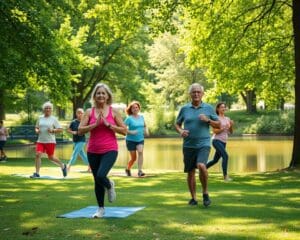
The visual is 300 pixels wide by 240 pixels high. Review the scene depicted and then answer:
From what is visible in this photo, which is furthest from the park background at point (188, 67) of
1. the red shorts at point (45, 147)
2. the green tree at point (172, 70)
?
the green tree at point (172, 70)

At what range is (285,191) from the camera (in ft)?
40.1

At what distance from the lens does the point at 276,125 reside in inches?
2064

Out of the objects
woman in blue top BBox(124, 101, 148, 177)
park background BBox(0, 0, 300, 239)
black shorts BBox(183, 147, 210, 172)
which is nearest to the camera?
park background BBox(0, 0, 300, 239)

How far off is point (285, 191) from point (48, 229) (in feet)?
21.2

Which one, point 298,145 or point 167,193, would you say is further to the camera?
point 298,145

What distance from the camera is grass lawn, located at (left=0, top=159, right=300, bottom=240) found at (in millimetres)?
7262

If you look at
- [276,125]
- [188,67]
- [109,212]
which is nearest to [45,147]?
[109,212]

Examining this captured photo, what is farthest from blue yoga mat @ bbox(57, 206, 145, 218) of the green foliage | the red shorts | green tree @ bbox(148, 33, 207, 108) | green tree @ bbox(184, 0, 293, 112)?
green tree @ bbox(148, 33, 207, 108)

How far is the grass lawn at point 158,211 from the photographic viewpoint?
23.8ft

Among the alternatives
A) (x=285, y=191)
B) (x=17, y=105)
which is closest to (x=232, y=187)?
(x=285, y=191)

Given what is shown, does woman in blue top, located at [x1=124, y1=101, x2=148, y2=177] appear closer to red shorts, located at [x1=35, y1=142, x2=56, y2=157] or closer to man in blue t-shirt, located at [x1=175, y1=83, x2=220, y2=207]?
red shorts, located at [x1=35, y1=142, x2=56, y2=157]

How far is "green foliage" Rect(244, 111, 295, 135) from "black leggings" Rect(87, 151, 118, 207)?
45.0 meters

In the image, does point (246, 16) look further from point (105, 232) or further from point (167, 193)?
point (105, 232)

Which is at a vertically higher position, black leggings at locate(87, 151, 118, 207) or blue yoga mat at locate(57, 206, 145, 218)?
black leggings at locate(87, 151, 118, 207)
